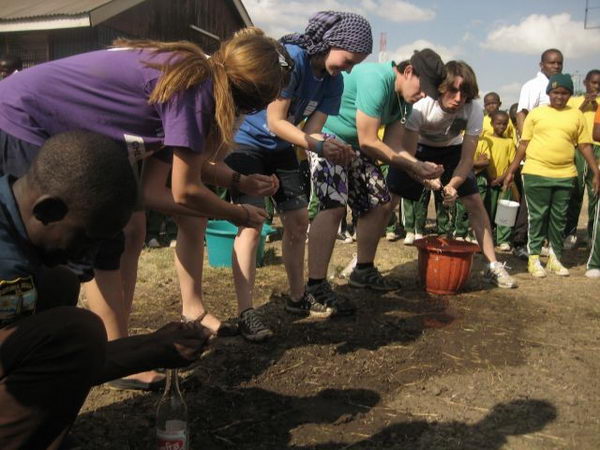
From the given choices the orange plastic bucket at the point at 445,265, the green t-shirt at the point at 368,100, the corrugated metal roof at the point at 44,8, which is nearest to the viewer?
the green t-shirt at the point at 368,100

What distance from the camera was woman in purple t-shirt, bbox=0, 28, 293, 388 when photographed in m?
2.24

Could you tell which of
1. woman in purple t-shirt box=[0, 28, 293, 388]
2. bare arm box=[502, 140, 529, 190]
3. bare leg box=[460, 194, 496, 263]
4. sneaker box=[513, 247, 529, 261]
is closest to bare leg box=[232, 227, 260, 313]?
woman in purple t-shirt box=[0, 28, 293, 388]

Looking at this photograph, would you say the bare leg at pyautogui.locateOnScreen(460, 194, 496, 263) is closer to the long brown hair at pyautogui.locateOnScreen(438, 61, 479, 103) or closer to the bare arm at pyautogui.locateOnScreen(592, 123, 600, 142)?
the long brown hair at pyautogui.locateOnScreen(438, 61, 479, 103)

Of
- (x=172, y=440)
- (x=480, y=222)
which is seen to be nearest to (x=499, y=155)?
(x=480, y=222)

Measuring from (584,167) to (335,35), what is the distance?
5.03 meters

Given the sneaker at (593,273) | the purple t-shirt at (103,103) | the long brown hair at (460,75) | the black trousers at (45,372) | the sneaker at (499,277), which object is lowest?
the sneaker at (593,273)

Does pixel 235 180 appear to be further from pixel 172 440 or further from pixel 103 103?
pixel 172 440

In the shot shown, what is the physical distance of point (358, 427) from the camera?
105 inches

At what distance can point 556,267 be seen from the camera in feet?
20.4

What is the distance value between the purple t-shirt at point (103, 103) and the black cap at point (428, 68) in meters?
2.51

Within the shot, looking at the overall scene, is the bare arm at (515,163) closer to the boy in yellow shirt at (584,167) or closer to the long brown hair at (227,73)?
the boy in yellow shirt at (584,167)

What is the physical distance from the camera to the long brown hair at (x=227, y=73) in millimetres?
2289

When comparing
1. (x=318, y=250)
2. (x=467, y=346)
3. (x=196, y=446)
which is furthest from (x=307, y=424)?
(x=318, y=250)

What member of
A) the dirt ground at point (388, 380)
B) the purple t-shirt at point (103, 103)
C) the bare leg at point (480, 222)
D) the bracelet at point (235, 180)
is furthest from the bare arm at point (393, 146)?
the purple t-shirt at point (103, 103)
